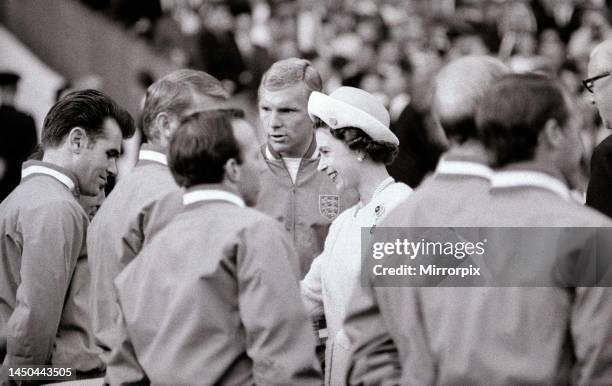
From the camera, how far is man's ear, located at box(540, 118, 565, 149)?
2.69 m

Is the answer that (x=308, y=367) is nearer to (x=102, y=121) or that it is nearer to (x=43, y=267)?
(x=43, y=267)

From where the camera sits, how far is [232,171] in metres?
3.14

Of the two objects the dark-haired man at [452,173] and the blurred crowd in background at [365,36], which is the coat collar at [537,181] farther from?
the blurred crowd in background at [365,36]

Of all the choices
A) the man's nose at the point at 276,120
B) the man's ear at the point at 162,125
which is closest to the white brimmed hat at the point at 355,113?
the man's ear at the point at 162,125

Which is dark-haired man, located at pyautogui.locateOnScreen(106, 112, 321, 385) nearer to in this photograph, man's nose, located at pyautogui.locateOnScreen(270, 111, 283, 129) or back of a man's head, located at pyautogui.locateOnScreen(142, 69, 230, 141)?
back of a man's head, located at pyautogui.locateOnScreen(142, 69, 230, 141)

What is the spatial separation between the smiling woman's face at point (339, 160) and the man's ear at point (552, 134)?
4.63 ft

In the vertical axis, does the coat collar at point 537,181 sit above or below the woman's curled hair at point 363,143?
above

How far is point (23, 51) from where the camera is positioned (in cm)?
1340

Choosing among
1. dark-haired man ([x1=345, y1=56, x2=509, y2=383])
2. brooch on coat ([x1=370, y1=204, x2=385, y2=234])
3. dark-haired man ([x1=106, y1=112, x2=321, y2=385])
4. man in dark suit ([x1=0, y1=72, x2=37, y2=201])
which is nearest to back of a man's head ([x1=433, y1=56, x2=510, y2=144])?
dark-haired man ([x1=345, y1=56, x2=509, y2=383])

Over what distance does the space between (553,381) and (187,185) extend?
124cm

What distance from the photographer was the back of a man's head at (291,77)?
15.9 ft

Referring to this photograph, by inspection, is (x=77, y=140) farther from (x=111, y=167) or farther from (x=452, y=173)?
(x=452, y=173)

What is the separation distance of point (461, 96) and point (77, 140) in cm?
197

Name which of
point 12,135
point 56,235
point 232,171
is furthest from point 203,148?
point 12,135
